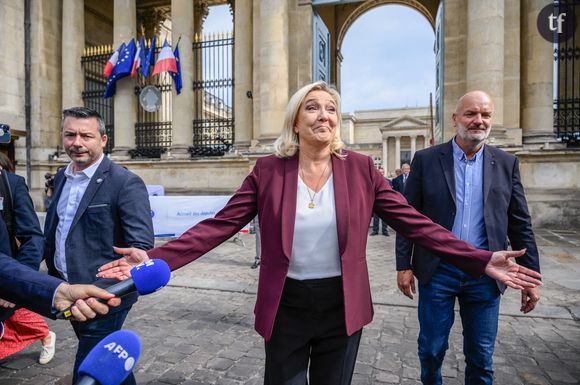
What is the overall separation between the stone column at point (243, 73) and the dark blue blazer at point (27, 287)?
40.0 feet

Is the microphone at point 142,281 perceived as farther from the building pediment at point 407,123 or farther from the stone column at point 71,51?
the building pediment at point 407,123

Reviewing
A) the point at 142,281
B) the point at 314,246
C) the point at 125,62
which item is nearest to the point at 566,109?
the point at 314,246

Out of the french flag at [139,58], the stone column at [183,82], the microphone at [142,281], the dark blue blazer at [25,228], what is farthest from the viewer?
the french flag at [139,58]

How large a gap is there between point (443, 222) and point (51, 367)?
348cm

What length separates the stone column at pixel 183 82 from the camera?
14.2m

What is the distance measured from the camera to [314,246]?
1.85 meters

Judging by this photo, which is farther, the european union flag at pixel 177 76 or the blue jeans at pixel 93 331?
the european union flag at pixel 177 76

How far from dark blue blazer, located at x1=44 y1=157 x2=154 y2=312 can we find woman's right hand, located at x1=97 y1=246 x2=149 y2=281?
27.9 inches

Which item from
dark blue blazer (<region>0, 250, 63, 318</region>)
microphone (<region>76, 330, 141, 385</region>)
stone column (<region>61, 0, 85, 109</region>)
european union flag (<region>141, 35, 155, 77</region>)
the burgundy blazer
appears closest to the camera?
microphone (<region>76, 330, 141, 385</region>)

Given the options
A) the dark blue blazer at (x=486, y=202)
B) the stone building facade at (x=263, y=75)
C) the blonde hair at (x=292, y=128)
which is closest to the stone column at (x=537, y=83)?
the stone building facade at (x=263, y=75)

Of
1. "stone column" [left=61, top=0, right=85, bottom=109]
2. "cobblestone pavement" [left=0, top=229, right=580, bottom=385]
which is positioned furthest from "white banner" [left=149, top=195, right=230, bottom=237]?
"stone column" [left=61, top=0, right=85, bottom=109]

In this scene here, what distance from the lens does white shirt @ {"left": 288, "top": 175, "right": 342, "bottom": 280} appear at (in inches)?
72.7

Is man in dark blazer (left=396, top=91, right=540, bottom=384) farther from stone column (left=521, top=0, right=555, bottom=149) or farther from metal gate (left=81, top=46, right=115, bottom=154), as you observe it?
metal gate (left=81, top=46, right=115, bottom=154)

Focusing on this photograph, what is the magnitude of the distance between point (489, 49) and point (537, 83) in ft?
6.85
